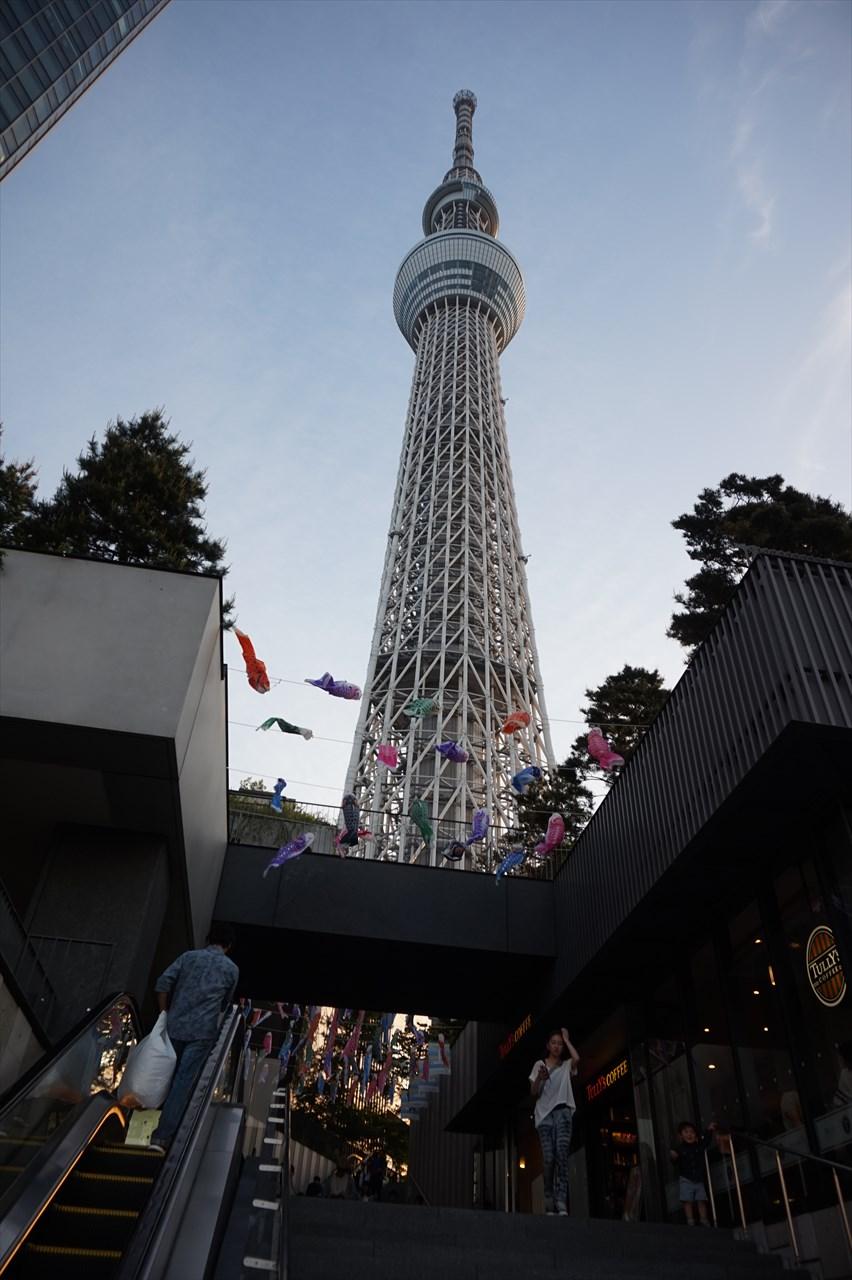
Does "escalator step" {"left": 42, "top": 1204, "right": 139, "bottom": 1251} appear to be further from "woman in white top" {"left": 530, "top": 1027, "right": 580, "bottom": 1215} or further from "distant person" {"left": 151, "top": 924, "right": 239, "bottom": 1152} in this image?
"woman in white top" {"left": 530, "top": 1027, "right": 580, "bottom": 1215}

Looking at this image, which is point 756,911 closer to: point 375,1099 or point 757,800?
point 757,800

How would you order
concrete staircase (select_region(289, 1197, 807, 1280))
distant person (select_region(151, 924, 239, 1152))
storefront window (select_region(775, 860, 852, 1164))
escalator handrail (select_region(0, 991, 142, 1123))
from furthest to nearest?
storefront window (select_region(775, 860, 852, 1164)) → distant person (select_region(151, 924, 239, 1152)) → concrete staircase (select_region(289, 1197, 807, 1280)) → escalator handrail (select_region(0, 991, 142, 1123))

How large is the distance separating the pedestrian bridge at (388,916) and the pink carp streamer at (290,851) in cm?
24

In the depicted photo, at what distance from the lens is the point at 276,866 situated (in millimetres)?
13688

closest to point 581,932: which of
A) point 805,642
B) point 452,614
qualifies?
point 805,642

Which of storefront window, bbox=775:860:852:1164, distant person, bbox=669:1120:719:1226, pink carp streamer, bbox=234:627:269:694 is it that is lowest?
distant person, bbox=669:1120:719:1226

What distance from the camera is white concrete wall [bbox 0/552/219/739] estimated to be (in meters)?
8.53

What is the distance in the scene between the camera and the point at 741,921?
957 centimetres

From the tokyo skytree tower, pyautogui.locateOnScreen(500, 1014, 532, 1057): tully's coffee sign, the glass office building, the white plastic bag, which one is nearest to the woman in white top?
the white plastic bag

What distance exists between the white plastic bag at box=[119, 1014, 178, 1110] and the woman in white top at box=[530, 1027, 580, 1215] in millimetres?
3512

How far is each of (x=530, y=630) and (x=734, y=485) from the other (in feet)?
135

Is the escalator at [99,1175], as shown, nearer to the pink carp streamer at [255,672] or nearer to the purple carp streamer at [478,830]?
the pink carp streamer at [255,672]

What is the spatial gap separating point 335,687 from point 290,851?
2996 mm

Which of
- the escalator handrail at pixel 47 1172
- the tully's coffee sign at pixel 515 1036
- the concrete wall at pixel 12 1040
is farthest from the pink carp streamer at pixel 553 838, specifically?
the escalator handrail at pixel 47 1172
